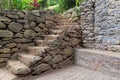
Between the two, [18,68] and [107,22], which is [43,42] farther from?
[107,22]

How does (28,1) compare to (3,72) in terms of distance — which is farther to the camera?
(28,1)

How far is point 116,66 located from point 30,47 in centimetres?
201

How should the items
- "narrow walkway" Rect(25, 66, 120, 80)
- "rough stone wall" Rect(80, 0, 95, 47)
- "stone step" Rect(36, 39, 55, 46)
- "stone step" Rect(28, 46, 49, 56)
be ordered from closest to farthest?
"narrow walkway" Rect(25, 66, 120, 80)
"stone step" Rect(28, 46, 49, 56)
"stone step" Rect(36, 39, 55, 46)
"rough stone wall" Rect(80, 0, 95, 47)

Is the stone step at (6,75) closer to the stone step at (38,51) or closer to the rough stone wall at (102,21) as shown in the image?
the stone step at (38,51)

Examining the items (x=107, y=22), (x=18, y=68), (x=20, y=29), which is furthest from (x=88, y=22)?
(x=18, y=68)

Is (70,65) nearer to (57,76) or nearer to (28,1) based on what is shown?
(57,76)

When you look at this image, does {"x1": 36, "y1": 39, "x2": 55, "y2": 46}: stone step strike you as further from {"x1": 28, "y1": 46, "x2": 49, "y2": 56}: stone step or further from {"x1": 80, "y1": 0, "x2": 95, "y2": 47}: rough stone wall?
{"x1": 80, "y1": 0, "x2": 95, "y2": 47}: rough stone wall

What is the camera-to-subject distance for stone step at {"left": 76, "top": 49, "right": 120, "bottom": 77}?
10.0ft

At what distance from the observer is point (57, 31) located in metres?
4.09

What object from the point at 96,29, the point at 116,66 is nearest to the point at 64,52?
the point at 96,29

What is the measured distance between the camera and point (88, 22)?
4.21 metres

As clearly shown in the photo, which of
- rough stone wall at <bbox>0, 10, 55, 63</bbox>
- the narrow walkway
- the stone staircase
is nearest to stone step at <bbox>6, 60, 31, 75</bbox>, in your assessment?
the stone staircase

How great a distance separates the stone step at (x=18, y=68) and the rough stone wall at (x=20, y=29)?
34 cm

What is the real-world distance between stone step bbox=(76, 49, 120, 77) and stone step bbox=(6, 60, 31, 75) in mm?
1360
